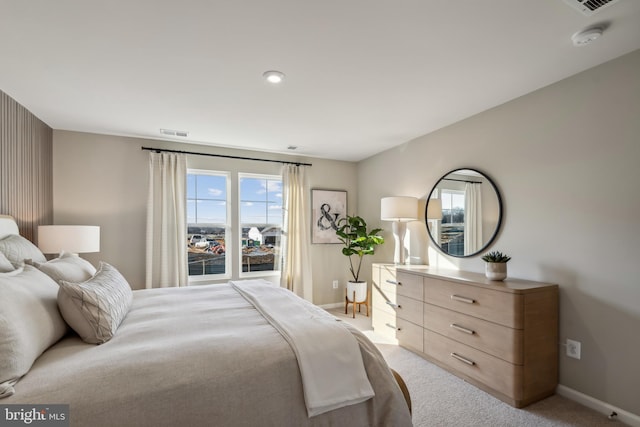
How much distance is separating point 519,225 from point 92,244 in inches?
162

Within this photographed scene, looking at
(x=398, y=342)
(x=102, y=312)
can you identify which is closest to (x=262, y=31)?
(x=102, y=312)

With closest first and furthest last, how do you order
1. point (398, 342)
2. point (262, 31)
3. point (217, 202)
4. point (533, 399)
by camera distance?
point (262, 31), point (533, 399), point (398, 342), point (217, 202)

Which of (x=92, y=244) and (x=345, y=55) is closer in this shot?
(x=345, y=55)

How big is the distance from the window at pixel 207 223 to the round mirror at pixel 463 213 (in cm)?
277

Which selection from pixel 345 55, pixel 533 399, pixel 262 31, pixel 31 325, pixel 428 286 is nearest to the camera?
pixel 31 325

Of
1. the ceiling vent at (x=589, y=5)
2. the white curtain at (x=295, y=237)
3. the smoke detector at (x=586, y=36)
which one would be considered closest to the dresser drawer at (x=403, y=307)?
the white curtain at (x=295, y=237)

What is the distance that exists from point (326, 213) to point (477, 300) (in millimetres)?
2809

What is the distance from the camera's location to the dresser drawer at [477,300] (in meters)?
2.19

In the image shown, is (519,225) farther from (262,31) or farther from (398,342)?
(262,31)

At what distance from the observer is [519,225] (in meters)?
2.66

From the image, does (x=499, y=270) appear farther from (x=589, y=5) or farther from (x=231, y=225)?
(x=231, y=225)

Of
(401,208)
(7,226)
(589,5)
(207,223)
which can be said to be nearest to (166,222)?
(207,223)

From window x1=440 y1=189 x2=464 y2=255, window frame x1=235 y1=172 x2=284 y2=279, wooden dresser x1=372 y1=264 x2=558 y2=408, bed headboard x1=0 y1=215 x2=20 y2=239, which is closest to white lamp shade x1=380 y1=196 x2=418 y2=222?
window x1=440 y1=189 x2=464 y2=255

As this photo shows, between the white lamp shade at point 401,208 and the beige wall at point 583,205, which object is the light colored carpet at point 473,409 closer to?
the beige wall at point 583,205
